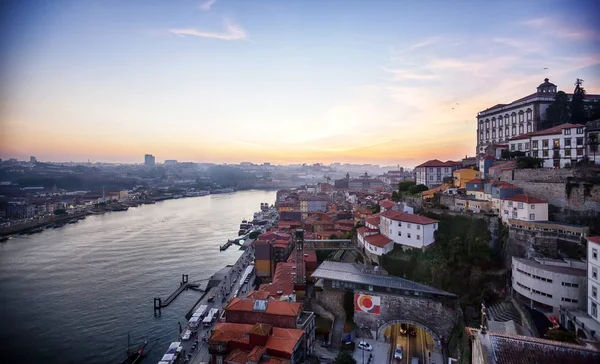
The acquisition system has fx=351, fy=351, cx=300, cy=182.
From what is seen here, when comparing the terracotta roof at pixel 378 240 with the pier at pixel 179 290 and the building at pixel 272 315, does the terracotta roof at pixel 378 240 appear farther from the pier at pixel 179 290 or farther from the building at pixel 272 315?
the pier at pixel 179 290

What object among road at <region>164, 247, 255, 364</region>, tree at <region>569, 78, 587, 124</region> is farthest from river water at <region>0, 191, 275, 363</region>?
tree at <region>569, 78, 587, 124</region>

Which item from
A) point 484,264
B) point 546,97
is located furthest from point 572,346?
point 546,97

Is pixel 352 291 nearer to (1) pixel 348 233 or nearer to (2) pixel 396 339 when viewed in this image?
(2) pixel 396 339

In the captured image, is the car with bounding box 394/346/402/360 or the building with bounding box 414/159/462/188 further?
the building with bounding box 414/159/462/188

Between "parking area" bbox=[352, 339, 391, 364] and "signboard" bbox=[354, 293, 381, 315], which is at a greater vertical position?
"signboard" bbox=[354, 293, 381, 315]

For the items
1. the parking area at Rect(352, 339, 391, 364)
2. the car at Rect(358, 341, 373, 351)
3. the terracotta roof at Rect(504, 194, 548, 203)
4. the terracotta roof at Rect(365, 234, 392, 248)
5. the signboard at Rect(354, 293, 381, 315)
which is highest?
the terracotta roof at Rect(504, 194, 548, 203)

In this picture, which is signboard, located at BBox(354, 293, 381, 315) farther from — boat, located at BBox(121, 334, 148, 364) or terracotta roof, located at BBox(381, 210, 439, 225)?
boat, located at BBox(121, 334, 148, 364)
